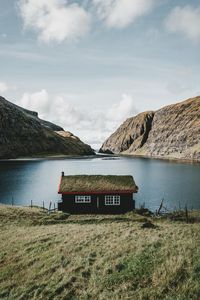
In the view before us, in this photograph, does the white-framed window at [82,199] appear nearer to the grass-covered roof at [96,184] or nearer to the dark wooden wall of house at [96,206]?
the dark wooden wall of house at [96,206]

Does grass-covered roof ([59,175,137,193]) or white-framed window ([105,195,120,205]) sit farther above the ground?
grass-covered roof ([59,175,137,193])

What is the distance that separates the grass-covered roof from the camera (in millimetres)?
47594

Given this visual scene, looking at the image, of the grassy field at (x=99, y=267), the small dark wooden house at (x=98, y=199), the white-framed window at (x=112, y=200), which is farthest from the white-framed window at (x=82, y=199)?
the grassy field at (x=99, y=267)

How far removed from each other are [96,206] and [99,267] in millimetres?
31238

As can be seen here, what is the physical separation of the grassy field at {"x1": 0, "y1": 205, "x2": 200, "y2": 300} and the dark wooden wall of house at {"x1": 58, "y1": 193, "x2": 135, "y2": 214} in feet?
77.2

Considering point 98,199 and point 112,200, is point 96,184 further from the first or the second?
point 112,200

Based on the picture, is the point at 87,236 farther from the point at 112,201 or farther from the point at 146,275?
the point at 112,201

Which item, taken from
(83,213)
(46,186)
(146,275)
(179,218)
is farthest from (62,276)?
(46,186)

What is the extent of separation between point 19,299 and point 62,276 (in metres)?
2.59

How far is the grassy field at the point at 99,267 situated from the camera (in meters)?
13.3

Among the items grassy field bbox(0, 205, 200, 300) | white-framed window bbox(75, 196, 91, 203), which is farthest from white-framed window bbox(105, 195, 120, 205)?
grassy field bbox(0, 205, 200, 300)

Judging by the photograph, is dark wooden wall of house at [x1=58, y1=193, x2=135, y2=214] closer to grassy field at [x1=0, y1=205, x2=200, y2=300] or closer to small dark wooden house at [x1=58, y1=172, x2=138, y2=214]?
small dark wooden house at [x1=58, y1=172, x2=138, y2=214]

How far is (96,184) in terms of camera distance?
1914 inches

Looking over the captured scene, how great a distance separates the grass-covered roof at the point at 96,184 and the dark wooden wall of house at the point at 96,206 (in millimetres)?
1045
